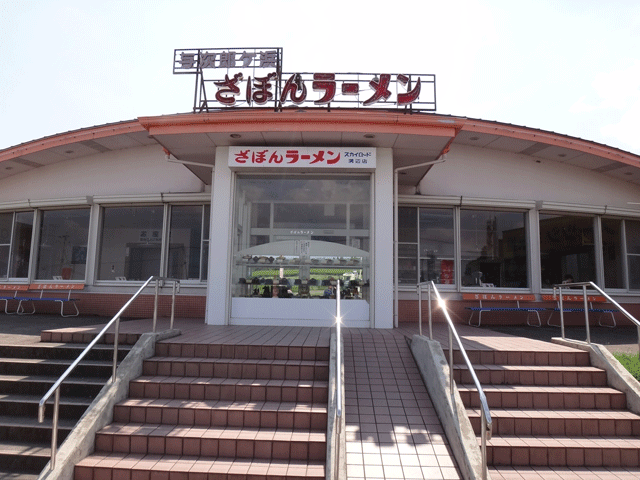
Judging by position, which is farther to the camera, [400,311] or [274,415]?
[400,311]

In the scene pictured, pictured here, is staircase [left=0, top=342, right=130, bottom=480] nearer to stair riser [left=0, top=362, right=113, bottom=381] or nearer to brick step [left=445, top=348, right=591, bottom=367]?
stair riser [left=0, top=362, right=113, bottom=381]

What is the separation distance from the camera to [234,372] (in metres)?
5.03

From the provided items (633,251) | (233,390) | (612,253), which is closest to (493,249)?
(612,253)

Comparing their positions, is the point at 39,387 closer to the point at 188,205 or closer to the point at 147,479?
the point at 147,479

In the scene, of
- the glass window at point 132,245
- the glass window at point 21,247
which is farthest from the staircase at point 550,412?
the glass window at point 21,247

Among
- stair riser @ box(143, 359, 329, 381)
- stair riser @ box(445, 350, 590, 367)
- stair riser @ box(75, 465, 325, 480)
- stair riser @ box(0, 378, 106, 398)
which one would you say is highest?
stair riser @ box(445, 350, 590, 367)

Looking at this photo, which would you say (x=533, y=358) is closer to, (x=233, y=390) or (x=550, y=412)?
(x=550, y=412)

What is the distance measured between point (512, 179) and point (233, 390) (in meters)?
9.21

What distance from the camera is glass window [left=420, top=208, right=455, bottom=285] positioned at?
1072 centimetres

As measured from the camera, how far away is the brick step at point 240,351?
17.5ft

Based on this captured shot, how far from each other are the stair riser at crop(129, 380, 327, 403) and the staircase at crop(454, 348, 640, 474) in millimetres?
1659

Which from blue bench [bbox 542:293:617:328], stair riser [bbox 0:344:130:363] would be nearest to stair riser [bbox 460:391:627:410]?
stair riser [bbox 0:344:130:363]

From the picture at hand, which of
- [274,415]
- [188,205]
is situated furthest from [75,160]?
[274,415]

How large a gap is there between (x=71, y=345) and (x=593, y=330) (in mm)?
10323
